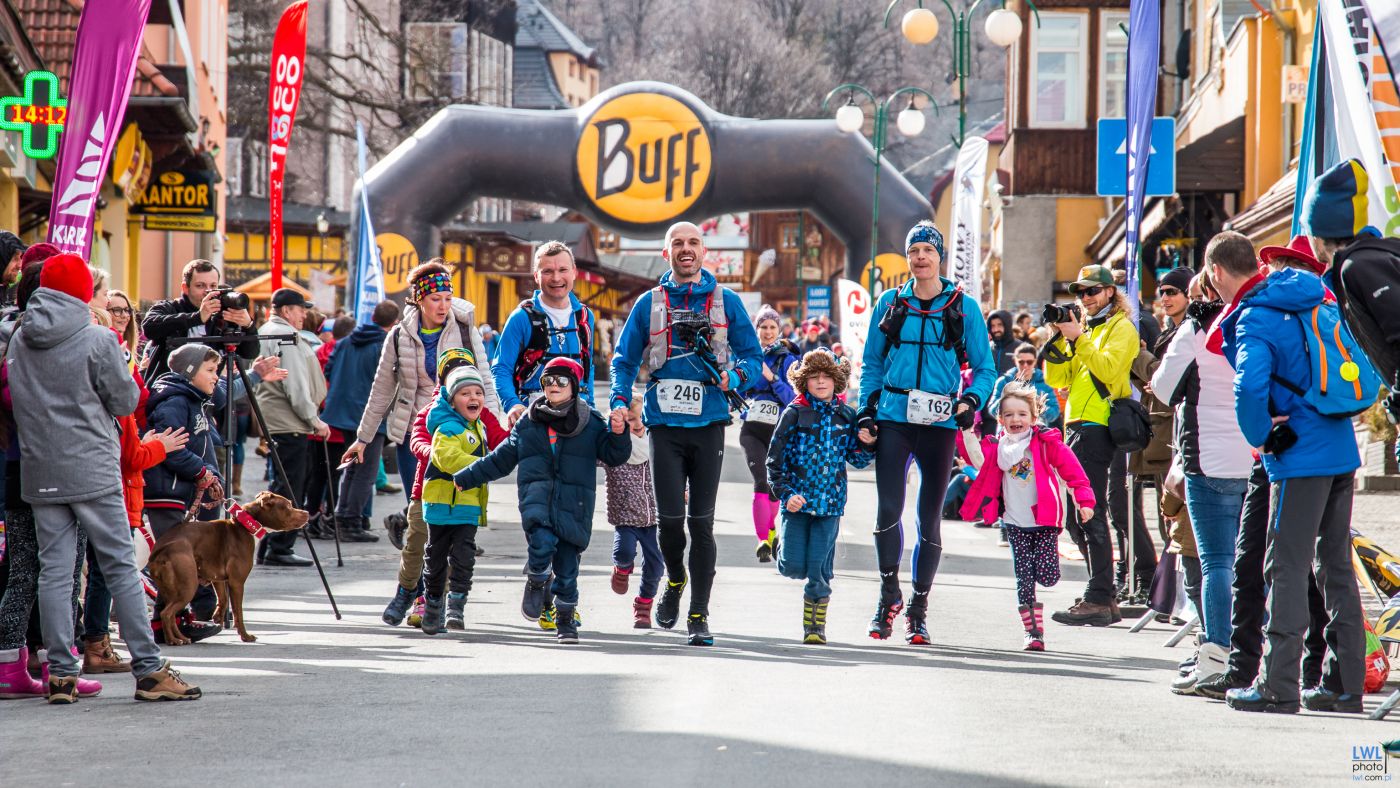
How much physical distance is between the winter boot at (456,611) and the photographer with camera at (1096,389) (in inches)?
127

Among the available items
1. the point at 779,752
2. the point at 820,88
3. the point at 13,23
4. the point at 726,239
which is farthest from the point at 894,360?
the point at 726,239

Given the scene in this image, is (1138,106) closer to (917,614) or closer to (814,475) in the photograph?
(814,475)

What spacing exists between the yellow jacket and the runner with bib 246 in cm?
118

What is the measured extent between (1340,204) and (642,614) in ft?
13.8

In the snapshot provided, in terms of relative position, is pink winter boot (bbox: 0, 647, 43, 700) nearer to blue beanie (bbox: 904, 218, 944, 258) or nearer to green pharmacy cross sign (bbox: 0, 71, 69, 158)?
blue beanie (bbox: 904, 218, 944, 258)

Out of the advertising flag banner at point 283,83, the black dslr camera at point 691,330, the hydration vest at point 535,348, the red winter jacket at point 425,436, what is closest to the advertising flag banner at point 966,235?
the advertising flag banner at point 283,83

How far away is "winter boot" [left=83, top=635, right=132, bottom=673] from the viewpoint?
7672mm

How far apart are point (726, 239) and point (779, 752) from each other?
261 feet

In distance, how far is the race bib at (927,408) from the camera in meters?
8.51

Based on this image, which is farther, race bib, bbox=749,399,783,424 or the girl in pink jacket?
race bib, bbox=749,399,783,424

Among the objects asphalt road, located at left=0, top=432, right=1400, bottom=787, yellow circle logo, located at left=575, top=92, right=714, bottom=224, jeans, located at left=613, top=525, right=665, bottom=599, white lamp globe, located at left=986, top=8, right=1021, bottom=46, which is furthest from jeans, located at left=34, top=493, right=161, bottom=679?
yellow circle logo, located at left=575, top=92, right=714, bottom=224

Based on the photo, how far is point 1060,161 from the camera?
3572 centimetres

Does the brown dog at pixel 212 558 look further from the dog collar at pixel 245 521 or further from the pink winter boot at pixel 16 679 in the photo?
the pink winter boot at pixel 16 679

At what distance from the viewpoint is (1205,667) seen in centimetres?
711
